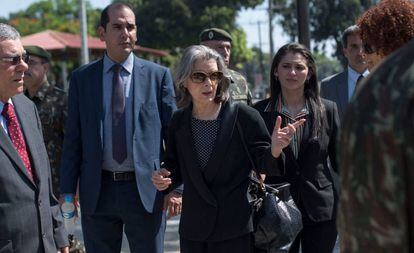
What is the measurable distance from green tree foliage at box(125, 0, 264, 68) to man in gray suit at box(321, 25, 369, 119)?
32.7 meters

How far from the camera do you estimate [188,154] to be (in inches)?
147

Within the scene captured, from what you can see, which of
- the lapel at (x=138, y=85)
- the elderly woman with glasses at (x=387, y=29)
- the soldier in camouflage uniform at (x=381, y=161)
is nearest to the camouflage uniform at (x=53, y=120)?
the lapel at (x=138, y=85)

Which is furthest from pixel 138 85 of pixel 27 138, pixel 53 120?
pixel 53 120

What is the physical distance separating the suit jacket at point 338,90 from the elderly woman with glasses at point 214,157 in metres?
1.86

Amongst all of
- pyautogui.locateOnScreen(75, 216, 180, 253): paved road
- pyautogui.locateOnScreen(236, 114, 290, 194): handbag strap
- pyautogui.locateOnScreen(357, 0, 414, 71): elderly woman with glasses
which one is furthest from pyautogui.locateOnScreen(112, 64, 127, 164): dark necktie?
pyautogui.locateOnScreen(75, 216, 180, 253): paved road

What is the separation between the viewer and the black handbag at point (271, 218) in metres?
3.70

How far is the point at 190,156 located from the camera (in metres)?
3.73

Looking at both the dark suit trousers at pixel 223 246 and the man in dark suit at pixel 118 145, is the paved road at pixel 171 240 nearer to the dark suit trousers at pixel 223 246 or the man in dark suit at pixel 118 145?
the man in dark suit at pixel 118 145

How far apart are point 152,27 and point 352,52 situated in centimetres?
3429

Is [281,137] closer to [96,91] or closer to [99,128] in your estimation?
[99,128]

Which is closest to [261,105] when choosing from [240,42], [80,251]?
[80,251]

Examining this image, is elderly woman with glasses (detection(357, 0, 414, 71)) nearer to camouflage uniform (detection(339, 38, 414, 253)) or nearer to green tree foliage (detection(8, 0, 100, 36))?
camouflage uniform (detection(339, 38, 414, 253))

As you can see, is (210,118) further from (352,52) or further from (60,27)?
(60,27)

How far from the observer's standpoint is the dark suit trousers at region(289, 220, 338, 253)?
421 cm
